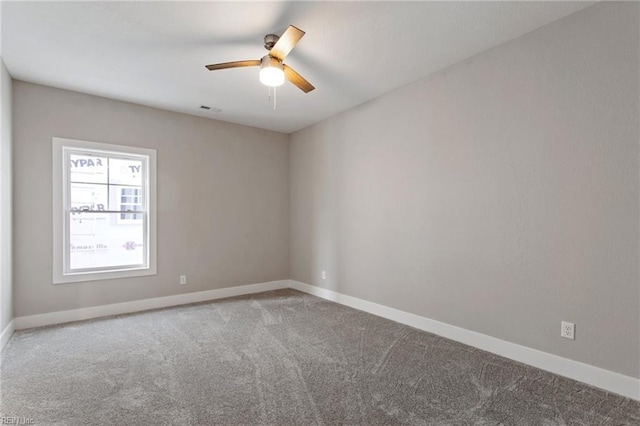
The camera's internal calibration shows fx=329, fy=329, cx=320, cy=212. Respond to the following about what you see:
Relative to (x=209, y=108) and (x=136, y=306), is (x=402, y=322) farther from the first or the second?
(x=209, y=108)

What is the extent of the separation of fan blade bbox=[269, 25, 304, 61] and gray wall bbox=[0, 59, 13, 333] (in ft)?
8.72

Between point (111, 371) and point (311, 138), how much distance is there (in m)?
3.91

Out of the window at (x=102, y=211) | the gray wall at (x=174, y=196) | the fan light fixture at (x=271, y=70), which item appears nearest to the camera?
the fan light fixture at (x=271, y=70)

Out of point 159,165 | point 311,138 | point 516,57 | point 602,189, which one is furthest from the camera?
point 311,138

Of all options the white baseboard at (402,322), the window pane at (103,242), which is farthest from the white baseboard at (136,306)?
the window pane at (103,242)

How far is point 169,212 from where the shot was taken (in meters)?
4.57

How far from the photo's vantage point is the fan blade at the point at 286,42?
88.9 inches

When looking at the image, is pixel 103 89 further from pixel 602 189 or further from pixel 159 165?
pixel 602 189

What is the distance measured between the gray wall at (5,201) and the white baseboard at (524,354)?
3.80 meters

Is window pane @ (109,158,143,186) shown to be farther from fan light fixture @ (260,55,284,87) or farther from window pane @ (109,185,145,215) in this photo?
fan light fixture @ (260,55,284,87)

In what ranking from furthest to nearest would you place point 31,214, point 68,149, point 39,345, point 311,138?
point 311,138, point 68,149, point 31,214, point 39,345

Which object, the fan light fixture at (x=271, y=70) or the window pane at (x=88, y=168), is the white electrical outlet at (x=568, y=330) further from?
the window pane at (x=88, y=168)

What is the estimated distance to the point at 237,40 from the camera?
9.22 ft

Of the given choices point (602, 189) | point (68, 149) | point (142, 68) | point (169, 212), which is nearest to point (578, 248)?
point (602, 189)
